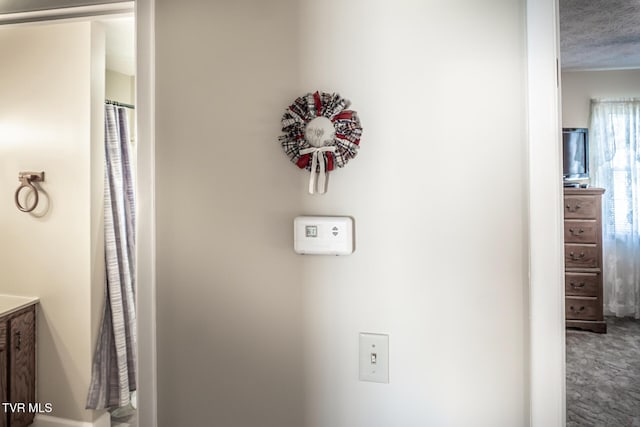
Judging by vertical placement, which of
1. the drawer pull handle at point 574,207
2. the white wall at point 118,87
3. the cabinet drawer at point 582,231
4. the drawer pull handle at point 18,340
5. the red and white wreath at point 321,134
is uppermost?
the white wall at point 118,87

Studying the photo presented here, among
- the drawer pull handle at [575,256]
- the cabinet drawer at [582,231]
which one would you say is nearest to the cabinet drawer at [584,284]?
the drawer pull handle at [575,256]

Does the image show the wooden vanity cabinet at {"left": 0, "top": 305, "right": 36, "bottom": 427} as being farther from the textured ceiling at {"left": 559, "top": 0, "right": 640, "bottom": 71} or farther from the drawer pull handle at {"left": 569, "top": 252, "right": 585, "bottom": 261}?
the drawer pull handle at {"left": 569, "top": 252, "right": 585, "bottom": 261}

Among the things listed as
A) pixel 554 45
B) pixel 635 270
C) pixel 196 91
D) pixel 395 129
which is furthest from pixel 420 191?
pixel 635 270

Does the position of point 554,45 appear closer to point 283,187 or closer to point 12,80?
point 283,187

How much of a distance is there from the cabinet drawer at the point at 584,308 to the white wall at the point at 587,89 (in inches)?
73.7

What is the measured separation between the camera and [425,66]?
0.99 metres

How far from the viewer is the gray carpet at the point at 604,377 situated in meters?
2.64

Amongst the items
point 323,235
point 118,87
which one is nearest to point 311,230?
point 323,235

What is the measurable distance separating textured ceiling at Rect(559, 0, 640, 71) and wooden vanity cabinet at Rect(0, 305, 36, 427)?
3.83m

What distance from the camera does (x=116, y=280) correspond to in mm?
2547

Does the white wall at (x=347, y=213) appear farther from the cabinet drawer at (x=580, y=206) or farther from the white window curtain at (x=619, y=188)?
the white window curtain at (x=619, y=188)

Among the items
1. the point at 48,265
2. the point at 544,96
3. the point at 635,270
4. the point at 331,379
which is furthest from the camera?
the point at 635,270

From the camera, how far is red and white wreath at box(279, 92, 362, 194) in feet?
3.28

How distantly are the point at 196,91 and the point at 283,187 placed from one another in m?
0.35
